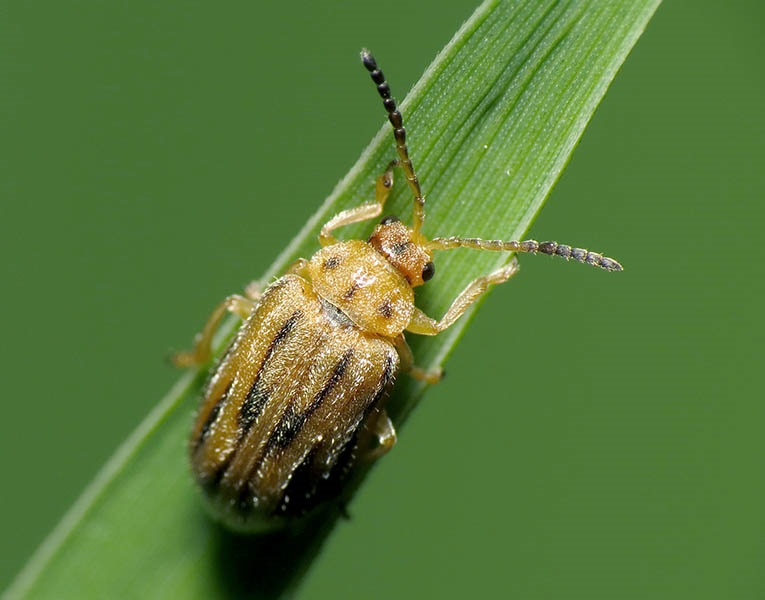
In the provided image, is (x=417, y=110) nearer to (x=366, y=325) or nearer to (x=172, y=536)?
(x=366, y=325)

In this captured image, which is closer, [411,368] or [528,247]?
[528,247]

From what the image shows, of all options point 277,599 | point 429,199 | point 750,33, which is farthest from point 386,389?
point 750,33

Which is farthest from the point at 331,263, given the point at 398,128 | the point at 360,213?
the point at 398,128

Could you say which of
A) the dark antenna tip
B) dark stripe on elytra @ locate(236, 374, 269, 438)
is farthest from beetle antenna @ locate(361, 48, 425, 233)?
dark stripe on elytra @ locate(236, 374, 269, 438)

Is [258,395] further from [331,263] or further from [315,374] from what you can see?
[331,263]

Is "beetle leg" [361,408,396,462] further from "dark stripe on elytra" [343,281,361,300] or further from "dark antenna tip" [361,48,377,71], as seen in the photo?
"dark antenna tip" [361,48,377,71]

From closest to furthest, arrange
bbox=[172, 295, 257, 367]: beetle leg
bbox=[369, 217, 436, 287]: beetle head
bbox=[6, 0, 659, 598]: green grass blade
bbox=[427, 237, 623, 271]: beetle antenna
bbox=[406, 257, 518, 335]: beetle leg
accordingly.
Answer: bbox=[6, 0, 659, 598]: green grass blade, bbox=[427, 237, 623, 271]: beetle antenna, bbox=[406, 257, 518, 335]: beetle leg, bbox=[369, 217, 436, 287]: beetle head, bbox=[172, 295, 257, 367]: beetle leg

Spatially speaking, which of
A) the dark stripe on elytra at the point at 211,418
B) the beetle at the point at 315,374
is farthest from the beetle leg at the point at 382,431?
the dark stripe on elytra at the point at 211,418
